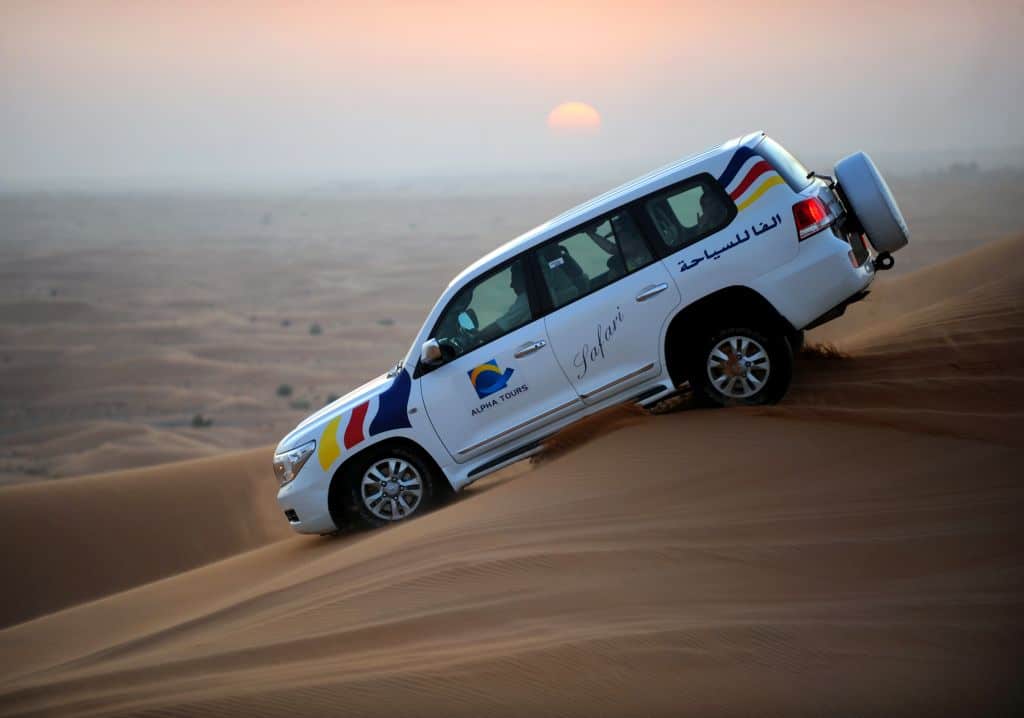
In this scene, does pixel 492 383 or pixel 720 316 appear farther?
pixel 492 383

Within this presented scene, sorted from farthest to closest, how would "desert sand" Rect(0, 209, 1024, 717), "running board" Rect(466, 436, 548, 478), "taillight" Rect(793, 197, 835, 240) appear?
"running board" Rect(466, 436, 548, 478), "taillight" Rect(793, 197, 835, 240), "desert sand" Rect(0, 209, 1024, 717)

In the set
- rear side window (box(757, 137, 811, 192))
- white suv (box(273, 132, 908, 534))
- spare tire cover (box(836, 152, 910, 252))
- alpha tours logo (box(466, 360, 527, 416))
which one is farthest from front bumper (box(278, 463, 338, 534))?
spare tire cover (box(836, 152, 910, 252))

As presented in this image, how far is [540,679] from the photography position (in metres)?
5.40

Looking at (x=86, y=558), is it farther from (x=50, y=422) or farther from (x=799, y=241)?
(x=50, y=422)

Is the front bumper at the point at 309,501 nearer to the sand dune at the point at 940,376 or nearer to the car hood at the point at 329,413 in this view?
the car hood at the point at 329,413

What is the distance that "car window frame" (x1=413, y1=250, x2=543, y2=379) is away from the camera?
28.4ft

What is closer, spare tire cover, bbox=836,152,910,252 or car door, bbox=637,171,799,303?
car door, bbox=637,171,799,303

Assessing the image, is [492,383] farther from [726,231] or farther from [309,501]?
[726,231]

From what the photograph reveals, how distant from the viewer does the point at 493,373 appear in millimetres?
8688

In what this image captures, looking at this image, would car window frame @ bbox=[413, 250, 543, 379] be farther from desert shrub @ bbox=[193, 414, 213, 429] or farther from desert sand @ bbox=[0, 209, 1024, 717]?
desert shrub @ bbox=[193, 414, 213, 429]

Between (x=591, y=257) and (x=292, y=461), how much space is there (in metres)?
3.01

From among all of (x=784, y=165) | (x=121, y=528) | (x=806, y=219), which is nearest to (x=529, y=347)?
(x=806, y=219)

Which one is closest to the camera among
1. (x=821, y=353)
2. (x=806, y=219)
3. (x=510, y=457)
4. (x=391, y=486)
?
(x=806, y=219)

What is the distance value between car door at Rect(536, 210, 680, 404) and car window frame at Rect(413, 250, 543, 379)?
96 millimetres
